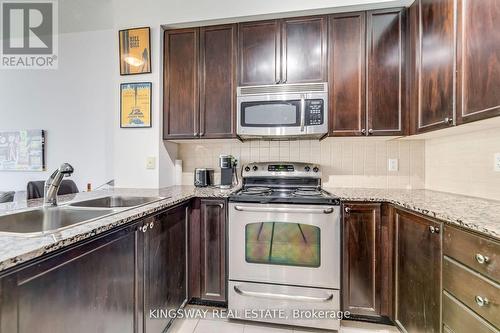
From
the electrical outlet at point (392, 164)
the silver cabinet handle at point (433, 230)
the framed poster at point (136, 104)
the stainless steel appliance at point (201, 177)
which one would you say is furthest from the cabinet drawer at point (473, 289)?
the framed poster at point (136, 104)

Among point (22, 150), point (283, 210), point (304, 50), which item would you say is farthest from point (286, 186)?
point (22, 150)

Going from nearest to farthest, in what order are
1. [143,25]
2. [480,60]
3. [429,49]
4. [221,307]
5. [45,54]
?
[480,60] < [429,49] < [221,307] < [143,25] < [45,54]

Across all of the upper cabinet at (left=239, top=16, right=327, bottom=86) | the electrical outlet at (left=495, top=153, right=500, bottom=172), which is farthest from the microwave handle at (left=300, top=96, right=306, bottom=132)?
the electrical outlet at (left=495, top=153, right=500, bottom=172)

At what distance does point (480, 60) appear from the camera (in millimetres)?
1231

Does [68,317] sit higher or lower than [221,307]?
higher

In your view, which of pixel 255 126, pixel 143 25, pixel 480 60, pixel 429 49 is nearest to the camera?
pixel 480 60

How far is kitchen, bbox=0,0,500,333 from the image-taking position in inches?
39.9

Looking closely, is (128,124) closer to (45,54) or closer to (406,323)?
(45,54)

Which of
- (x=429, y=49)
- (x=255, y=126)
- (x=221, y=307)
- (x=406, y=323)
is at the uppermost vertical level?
(x=429, y=49)

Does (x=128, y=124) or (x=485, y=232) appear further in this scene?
(x=128, y=124)

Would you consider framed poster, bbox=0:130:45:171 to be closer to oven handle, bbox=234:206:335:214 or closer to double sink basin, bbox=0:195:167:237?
double sink basin, bbox=0:195:167:237

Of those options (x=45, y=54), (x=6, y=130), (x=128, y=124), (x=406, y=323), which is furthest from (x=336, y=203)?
(x=6, y=130)

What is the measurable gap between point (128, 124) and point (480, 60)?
2.49 meters

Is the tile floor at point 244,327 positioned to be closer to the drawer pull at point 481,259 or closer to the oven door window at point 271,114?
the drawer pull at point 481,259
